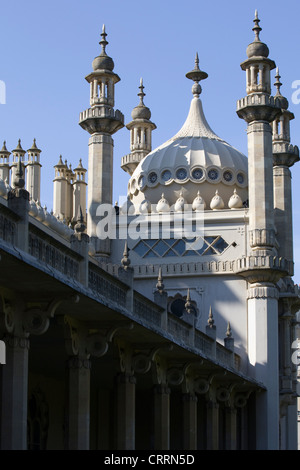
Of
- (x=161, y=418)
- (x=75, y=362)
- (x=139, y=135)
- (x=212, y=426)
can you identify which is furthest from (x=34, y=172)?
(x=75, y=362)

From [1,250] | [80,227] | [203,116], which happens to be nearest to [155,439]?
[80,227]

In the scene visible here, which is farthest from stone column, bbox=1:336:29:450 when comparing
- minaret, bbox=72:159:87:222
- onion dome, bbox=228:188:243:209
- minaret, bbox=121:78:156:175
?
minaret, bbox=72:159:87:222

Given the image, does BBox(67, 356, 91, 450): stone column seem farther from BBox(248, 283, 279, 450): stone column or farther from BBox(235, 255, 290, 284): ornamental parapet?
BBox(248, 283, 279, 450): stone column

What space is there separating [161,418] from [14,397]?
10.4m

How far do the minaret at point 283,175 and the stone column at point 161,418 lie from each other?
2123 cm

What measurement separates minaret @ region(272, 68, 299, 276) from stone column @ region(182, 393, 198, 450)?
17818 millimetres

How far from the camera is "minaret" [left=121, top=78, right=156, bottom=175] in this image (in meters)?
52.7

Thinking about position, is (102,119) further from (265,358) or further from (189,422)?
(189,422)

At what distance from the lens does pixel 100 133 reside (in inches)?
1704

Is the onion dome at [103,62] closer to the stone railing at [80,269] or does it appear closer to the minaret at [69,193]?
the minaret at [69,193]

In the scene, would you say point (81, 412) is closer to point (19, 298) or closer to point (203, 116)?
point (19, 298)

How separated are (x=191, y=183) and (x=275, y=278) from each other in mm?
6430

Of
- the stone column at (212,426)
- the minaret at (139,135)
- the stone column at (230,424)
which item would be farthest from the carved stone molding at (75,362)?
the minaret at (139,135)

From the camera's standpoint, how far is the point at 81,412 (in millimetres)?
20812
